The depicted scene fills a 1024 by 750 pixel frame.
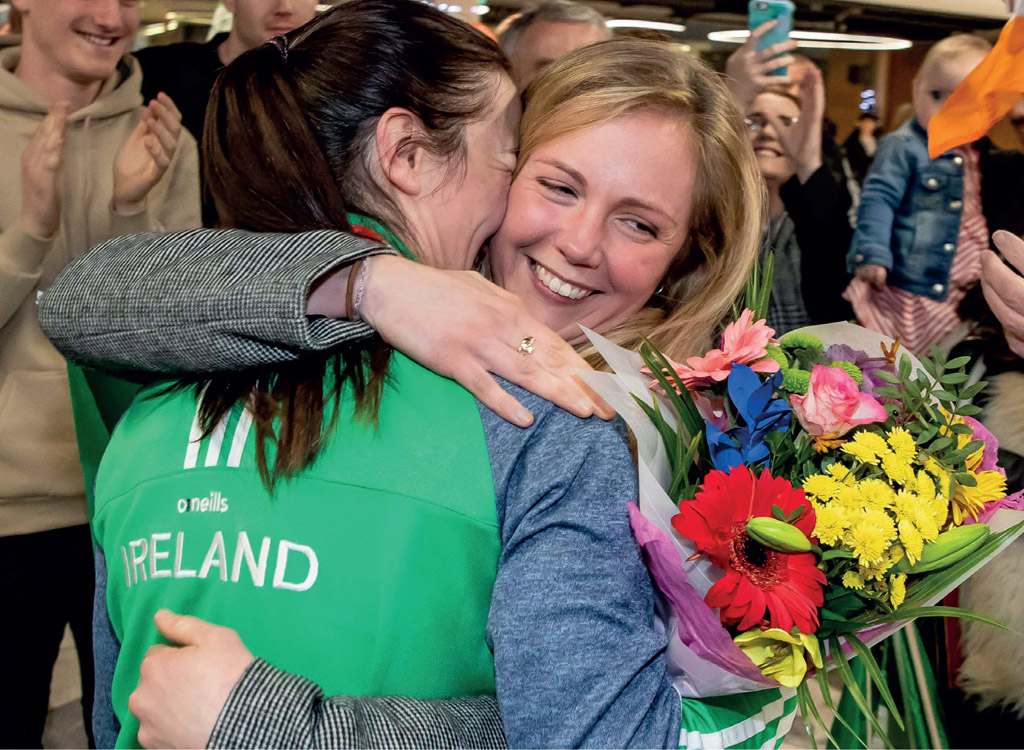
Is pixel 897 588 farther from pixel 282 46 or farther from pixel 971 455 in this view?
pixel 282 46

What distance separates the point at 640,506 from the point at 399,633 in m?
0.26

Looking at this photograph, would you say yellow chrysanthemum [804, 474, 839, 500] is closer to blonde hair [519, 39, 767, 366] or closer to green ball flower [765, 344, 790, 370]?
green ball flower [765, 344, 790, 370]

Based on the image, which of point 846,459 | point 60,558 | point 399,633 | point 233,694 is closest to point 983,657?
point 846,459

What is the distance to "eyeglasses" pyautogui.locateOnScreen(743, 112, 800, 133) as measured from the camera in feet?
9.13

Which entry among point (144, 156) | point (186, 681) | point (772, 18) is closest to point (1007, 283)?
point (772, 18)

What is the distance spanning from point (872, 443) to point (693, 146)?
25.7 inches

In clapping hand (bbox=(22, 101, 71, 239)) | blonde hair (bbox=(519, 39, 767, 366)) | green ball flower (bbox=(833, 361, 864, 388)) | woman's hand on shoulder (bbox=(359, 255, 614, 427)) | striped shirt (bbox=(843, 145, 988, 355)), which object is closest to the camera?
woman's hand on shoulder (bbox=(359, 255, 614, 427))

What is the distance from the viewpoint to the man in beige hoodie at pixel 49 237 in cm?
201

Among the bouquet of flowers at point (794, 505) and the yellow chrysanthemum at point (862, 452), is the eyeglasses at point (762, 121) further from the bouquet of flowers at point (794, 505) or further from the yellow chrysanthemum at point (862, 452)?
the yellow chrysanthemum at point (862, 452)

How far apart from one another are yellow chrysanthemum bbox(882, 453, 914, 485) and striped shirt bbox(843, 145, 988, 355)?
70.1 inches

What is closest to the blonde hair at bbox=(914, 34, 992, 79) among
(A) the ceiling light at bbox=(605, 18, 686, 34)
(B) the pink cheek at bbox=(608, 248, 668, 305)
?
(A) the ceiling light at bbox=(605, 18, 686, 34)

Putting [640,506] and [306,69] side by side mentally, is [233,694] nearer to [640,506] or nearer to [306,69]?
[640,506]

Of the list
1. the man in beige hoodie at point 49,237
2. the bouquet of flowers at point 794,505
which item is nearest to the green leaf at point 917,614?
the bouquet of flowers at point 794,505

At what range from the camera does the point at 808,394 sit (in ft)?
3.39
